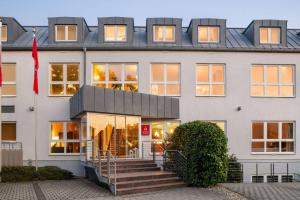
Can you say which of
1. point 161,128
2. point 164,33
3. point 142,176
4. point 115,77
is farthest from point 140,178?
point 164,33

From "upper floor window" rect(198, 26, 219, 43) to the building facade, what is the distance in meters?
0.06

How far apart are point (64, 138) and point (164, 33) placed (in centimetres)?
837

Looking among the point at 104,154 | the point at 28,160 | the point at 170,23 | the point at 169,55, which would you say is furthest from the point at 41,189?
the point at 170,23

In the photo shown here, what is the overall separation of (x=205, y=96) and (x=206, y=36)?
12.3 feet

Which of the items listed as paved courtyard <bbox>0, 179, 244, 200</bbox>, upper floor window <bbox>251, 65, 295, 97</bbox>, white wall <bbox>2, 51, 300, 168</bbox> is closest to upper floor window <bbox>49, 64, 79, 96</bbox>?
white wall <bbox>2, 51, 300, 168</bbox>

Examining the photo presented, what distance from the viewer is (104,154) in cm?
1847

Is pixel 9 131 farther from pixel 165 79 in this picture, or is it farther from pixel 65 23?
pixel 165 79

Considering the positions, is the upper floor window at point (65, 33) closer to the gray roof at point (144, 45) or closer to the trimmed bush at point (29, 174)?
the gray roof at point (144, 45)

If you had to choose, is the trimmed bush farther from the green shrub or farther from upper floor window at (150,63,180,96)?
upper floor window at (150,63,180,96)

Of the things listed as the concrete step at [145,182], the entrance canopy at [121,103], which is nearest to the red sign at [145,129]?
the entrance canopy at [121,103]

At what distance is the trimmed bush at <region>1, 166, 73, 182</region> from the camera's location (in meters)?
18.1

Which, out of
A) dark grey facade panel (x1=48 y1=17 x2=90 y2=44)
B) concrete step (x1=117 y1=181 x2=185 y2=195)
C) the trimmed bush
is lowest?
the trimmed bush

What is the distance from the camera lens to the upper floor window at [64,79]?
2172 centimetres

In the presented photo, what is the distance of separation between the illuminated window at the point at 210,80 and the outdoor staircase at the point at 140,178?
252 inches
